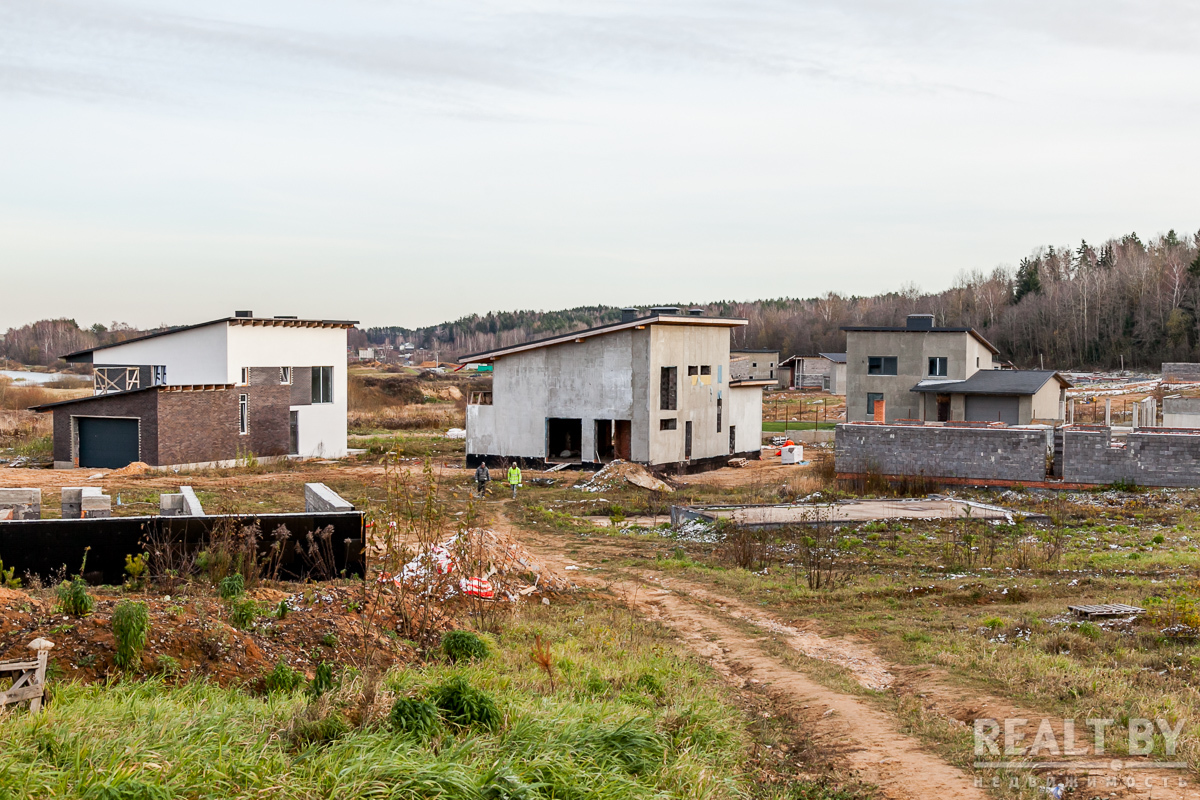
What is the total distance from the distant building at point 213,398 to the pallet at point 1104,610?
3217 centimetres

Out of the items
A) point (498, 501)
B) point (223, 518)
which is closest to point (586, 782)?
point (223, 518)

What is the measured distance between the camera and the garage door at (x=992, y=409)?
43688mm

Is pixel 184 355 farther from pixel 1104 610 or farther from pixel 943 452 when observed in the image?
pixel 1104 610

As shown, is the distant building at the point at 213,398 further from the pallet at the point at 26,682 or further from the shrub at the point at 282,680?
the pallet at the point at 26,682

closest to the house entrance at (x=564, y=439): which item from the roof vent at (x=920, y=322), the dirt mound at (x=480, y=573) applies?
the roof vent at (x=920, y=322)

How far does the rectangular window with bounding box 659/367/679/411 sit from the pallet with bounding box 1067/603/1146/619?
2591cm

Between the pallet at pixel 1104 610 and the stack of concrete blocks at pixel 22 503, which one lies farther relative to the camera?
the stack of concrete blocks at pixel 22 503

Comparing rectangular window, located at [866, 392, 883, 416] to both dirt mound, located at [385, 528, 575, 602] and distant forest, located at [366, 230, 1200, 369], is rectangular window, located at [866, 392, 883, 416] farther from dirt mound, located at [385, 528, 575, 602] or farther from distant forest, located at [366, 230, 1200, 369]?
distant forest, located at [366, 230, 1200, 369]

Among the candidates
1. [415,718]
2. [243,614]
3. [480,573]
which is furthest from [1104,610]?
[243,614]

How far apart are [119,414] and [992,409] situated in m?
37.3

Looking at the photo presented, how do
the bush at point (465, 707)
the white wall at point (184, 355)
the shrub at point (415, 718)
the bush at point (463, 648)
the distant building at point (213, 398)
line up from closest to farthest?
1. the shrub at point (415, 718)
2. the bush at point (465, 707)
3. the bush at point (463, 648)
4. the distant building at point (213, 398)
5. the white wall at point (184, 355)

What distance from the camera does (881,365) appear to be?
51125 millimetres

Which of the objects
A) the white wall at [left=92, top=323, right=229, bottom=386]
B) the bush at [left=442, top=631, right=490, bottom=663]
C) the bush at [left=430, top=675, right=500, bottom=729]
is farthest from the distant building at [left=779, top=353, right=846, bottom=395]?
the bush at [left=430, top=675, right=500, bottom=729]

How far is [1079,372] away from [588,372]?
7017 centimetres
